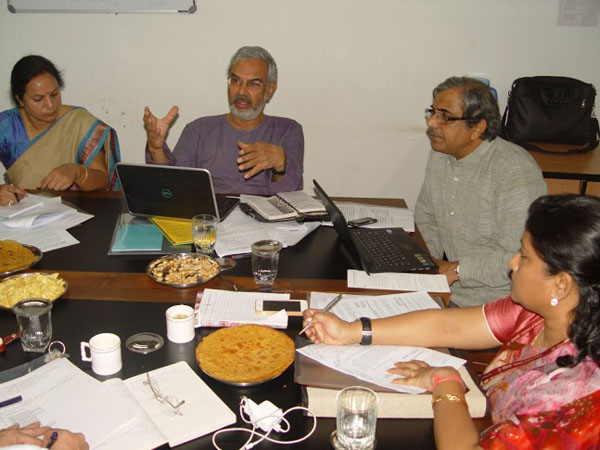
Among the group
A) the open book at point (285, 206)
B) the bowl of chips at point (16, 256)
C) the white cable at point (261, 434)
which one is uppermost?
the open book at point (285, 206)

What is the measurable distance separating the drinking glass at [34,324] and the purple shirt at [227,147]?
1442 millimetres

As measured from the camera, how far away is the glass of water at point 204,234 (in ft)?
6.23

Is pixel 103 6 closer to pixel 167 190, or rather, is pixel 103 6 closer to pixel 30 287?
pixel 167 190

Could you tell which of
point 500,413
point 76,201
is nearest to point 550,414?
point 500,413

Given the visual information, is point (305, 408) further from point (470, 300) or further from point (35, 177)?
point (35, 177)

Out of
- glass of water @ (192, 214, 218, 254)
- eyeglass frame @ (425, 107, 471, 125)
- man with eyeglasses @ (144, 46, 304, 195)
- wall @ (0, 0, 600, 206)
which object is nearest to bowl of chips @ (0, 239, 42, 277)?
glass of water @ (192, 214, 218, 254)

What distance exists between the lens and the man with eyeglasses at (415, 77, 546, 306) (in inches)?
81.3

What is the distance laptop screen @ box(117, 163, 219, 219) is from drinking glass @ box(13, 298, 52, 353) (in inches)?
29.4

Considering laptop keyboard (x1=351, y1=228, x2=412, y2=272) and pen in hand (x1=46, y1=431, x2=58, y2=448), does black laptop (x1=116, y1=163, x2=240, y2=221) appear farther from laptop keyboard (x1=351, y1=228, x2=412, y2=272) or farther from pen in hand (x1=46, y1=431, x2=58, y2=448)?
pen in hand (x1=46, y1=431, x2=58, y2=448)

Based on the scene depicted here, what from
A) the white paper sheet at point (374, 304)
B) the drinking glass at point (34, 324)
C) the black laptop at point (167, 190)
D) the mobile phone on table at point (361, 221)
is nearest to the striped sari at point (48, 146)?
the black laptop at point (167, 190)

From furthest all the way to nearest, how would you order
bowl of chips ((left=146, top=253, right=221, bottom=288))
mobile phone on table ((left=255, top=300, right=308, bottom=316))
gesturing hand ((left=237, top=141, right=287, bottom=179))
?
gesturing hand ((left=237, top=141, right=287, bottom=179)) < bowl of chips ((left=146, top=253, right=221, bottom=288)) < mobile phone on table ((left=255, top=300, right=308, bottom=316))

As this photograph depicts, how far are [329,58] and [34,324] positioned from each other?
8.21 feet

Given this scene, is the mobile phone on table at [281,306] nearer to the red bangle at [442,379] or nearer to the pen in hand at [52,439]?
the red bangle at [442,379]

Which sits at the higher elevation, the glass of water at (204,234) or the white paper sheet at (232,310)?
the glass of water at (204,234)
